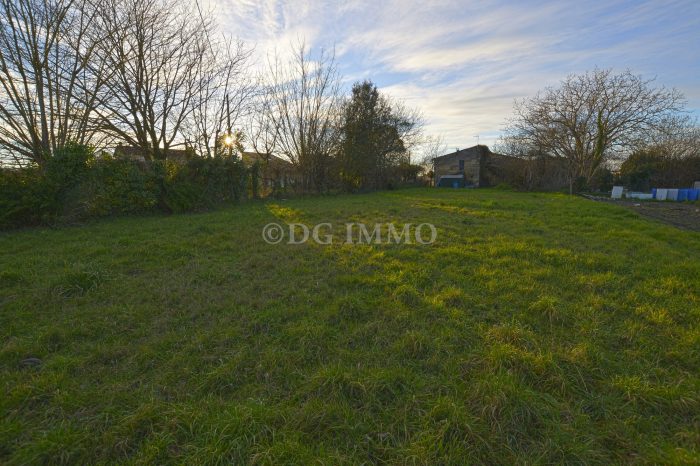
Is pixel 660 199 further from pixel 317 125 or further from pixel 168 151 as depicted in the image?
pixel 168 151

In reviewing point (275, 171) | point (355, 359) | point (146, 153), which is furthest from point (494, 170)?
point (355, 359)

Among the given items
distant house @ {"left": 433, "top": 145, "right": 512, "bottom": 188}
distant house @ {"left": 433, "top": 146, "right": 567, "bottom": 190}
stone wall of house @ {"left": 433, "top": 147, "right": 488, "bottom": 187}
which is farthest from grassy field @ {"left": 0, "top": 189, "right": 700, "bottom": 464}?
stone wall of house @ {"left": 433, "top": 147, "right": 488, "bottom": 187}

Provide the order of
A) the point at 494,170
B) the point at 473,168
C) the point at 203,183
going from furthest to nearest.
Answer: the point at 473,168 < the point at 494,170 < the point at 203,183

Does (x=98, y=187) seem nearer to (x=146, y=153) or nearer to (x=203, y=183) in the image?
(x=203, y=183)

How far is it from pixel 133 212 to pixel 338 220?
254 inches

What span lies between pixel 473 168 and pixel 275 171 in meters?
19.9

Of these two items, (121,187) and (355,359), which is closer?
(355,359)

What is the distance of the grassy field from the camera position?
58.2 inches

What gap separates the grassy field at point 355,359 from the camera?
148 centimetres

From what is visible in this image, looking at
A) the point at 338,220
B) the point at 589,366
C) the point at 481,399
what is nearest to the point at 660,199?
the point at 338,220

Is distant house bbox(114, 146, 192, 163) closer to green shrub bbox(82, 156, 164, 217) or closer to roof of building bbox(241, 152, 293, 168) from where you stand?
green shrub bbox(82, 156, 164, 217)

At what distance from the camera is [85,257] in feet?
14.9

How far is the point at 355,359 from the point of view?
7.00ft

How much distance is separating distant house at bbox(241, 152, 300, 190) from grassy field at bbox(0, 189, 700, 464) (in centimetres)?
1103
